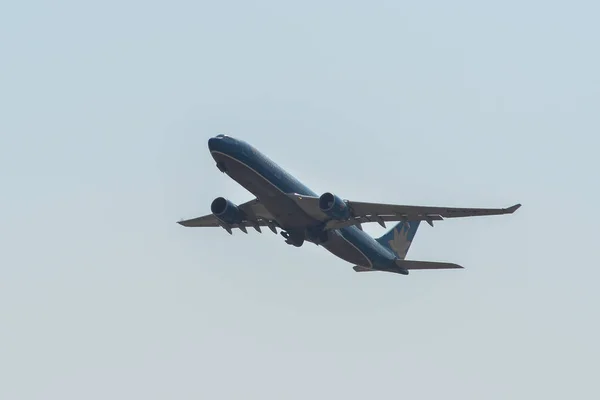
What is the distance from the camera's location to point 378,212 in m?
68.2

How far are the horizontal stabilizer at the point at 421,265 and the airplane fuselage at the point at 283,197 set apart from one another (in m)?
1.45

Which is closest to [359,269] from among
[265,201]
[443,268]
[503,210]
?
[443,268]

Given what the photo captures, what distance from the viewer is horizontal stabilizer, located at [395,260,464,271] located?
71688 millimetres

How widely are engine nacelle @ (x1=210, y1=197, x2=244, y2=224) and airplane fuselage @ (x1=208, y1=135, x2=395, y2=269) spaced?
3.27 meters

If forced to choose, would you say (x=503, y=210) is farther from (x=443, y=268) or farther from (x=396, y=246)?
(x=396, y=246)

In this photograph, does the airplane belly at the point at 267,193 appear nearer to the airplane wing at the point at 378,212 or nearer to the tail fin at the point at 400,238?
the airplane wing at the point at 378,212

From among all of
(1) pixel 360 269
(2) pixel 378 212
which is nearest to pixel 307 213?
(2) pixel 378 212

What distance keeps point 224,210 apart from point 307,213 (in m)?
6.04

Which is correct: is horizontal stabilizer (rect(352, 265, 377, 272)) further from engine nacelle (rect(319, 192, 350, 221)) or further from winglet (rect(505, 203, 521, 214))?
winglet (rect(505, 203, 521, 214))

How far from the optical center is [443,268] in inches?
2842

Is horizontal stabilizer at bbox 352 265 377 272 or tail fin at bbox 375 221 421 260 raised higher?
tail fin at bbox 375 221 421 260

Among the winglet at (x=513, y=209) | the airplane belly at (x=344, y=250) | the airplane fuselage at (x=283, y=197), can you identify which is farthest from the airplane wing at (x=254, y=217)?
the winglet at (x=513, y=209)

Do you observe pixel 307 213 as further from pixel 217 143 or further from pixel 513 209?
pixel 513 209

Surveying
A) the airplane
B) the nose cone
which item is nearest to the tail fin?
the airplane
